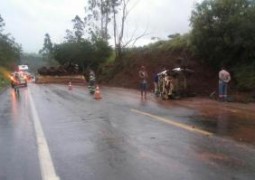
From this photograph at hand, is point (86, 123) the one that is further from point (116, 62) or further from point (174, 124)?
point (116, 62)

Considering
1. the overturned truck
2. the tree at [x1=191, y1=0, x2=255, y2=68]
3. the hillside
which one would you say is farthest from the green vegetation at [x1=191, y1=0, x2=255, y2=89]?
the overturned truck

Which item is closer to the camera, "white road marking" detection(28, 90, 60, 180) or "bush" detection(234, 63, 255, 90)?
"white road marking" detection(28, 90, 60, 180)

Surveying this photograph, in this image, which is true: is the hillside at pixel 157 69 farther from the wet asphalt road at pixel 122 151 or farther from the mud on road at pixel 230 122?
the wet asphalt road at pixel 122 151

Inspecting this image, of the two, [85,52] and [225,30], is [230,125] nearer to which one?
[225,30]

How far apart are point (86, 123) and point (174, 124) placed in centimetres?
→ 269

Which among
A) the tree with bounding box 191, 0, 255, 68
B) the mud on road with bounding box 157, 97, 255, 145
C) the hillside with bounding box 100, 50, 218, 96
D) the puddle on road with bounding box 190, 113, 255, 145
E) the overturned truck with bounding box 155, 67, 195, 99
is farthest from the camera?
the hillside with bounding box 100, 50, 218, 96

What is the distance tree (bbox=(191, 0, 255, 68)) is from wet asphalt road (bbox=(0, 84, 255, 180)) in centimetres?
1244

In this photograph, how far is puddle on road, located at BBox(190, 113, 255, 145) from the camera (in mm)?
12188

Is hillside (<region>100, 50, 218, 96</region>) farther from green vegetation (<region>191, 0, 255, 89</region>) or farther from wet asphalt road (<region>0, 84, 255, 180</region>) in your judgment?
wet asphalt road (<region>0, 84, 255, 180</region>)

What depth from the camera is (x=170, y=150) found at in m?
10.2

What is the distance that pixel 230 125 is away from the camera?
14.5 m

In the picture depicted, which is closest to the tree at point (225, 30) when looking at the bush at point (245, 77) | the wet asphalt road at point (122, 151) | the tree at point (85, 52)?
the bush at point (245, 77)

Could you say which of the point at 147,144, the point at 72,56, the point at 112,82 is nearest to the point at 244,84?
the point at 147,144

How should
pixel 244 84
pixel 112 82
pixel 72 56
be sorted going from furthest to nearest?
pixel 72 56
pixel 112 82
pixel 244 84
